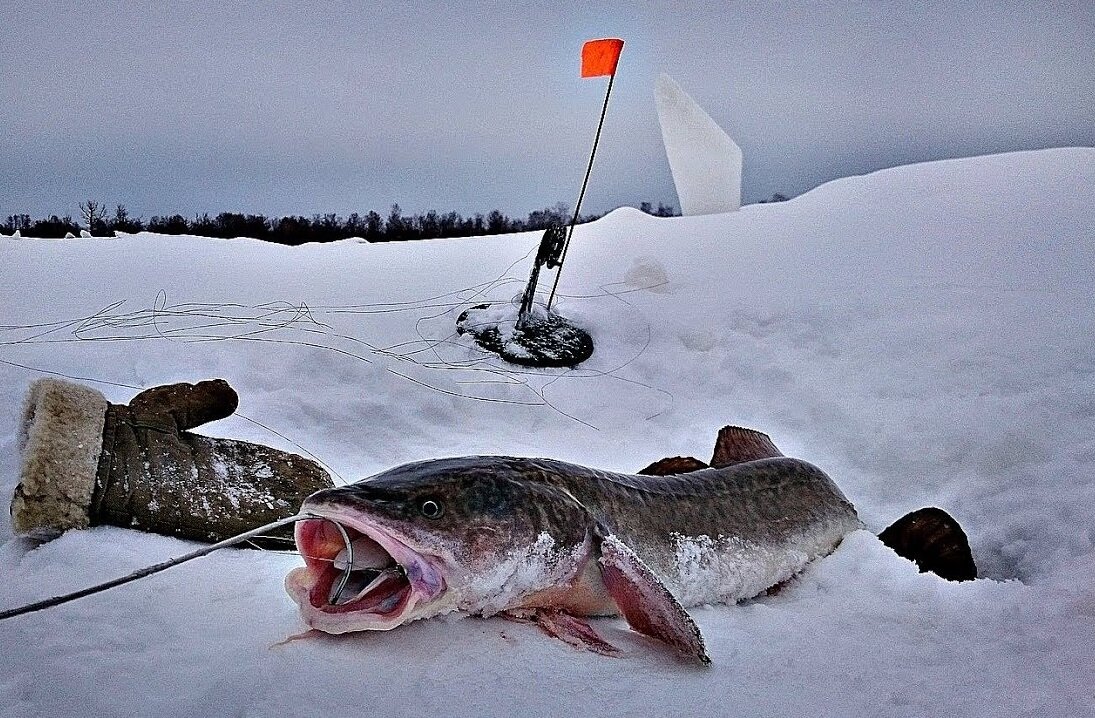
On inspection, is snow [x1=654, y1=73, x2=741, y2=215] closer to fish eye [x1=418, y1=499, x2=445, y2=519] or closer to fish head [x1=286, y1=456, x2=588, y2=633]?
fish head [x1=286, y1=456, x2=588, y2=633]

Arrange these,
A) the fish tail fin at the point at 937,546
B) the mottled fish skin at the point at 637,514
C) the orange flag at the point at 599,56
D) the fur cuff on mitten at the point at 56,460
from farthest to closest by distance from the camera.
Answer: the orange flag at the point at 599,56, the fish tail fin at the point at 937,546, the fur cuff on mitten at the point at 56,460, the mottled fish skin at the point at 637,514

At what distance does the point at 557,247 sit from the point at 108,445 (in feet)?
10.3

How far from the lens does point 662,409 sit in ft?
13.3

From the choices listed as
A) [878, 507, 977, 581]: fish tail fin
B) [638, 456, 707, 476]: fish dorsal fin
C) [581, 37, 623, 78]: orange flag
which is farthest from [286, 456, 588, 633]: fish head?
[581, 37, 623, 78]: orange flag

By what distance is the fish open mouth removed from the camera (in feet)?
4.45

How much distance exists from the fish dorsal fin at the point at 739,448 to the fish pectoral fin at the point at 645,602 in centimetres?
101

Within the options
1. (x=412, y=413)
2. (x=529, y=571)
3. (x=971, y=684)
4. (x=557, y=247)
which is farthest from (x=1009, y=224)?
(x=529, y=571)

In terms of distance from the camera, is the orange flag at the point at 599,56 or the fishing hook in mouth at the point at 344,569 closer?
the fishing hook in mouth at the point at 344,569

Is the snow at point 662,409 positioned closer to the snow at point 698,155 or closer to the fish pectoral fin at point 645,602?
the fish pectoral fin at point 645,602

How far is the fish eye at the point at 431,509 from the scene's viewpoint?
4.66 ft

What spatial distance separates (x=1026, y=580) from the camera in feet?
7.09

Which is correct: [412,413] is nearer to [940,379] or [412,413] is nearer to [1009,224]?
[940,379]

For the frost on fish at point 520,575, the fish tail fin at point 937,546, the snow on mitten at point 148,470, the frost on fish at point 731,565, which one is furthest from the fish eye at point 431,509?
the fish tail fin at point 937,546

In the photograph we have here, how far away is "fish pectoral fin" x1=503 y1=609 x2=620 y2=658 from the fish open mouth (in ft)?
0.69
